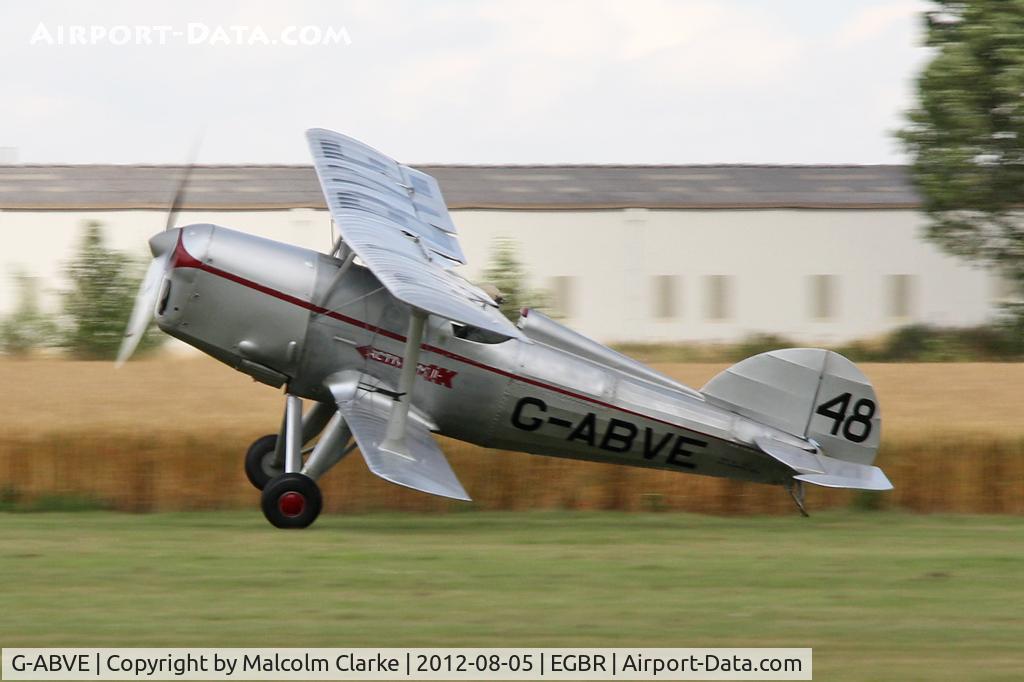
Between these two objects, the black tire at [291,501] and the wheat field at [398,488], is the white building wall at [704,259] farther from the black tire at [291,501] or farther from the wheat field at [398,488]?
the black tire at [291,501]

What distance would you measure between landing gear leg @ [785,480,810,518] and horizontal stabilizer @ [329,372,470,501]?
126 inches

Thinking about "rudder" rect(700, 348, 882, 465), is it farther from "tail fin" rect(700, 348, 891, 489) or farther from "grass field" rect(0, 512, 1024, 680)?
"grass field" rect(0, 512, 1024, 680)

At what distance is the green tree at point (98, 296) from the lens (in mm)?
27078

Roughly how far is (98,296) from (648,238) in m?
→ 15.3

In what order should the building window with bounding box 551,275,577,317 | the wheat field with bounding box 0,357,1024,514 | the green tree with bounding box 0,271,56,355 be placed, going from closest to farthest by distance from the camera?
the wheat field with bounding box 0,357,1024,514
the green tree with bounding box 0,271,56,355
the building window with bounding box 551,275,577,317

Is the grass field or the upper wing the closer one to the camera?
the grass field

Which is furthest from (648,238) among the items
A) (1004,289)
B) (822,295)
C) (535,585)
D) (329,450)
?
(535,585)

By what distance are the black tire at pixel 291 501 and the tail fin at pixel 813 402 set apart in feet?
12.0

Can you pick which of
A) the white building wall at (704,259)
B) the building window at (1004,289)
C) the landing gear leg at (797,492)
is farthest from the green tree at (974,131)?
the landing gear leg at (797,492)

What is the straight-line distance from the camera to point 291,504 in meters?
11.8

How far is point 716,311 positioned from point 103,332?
17.0m

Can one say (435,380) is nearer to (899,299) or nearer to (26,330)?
(26,330)

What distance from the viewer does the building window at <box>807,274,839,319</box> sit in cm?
3848

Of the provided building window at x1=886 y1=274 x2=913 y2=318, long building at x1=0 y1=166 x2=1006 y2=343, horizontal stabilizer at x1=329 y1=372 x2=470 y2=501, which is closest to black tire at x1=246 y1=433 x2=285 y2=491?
horizontal stabilizer at x1=329 y1=372 x2=470 y2=501
